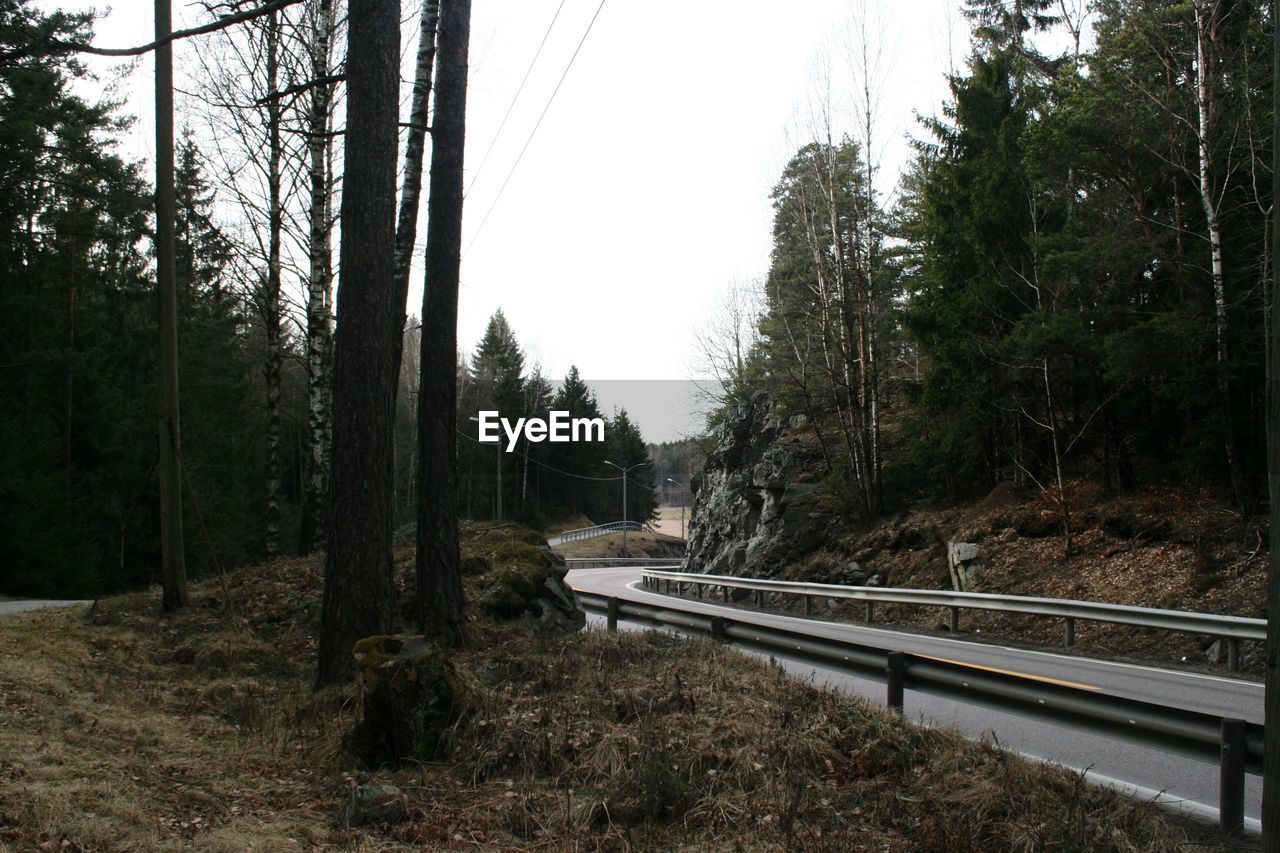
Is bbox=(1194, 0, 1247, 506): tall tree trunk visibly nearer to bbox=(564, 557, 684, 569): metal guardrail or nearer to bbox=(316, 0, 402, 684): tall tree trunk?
bbox=(316, 0, 402, 684): tall tree trunk

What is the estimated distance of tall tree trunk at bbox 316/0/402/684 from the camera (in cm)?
778

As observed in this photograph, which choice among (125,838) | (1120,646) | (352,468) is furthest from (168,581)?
Result: (1120,646)

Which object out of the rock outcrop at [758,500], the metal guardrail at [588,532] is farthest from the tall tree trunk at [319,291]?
the metal guardrail at [588,532]

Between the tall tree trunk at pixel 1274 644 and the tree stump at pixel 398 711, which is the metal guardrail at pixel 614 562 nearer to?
the tree stump at pixel 398 711

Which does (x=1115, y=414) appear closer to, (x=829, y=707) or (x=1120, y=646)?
(x=1120, y=646)

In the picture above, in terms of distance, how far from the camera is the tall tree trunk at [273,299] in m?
17.5

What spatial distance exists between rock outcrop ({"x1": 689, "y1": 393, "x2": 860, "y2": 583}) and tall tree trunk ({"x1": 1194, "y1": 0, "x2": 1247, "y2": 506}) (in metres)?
9.88

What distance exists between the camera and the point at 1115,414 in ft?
59.1

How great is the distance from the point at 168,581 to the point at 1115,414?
17.1 m

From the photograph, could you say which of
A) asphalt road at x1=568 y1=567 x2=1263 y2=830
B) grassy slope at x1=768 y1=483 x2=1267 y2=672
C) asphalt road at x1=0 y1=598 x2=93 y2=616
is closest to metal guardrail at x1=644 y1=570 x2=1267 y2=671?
grassy slope at x1=768 y1=483 x2=1267 y2=672

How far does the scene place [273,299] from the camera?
19078mm

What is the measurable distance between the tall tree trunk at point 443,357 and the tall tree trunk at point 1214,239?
11.9 m

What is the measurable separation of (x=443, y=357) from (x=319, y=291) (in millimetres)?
8164

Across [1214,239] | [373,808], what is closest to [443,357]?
[373,808]
